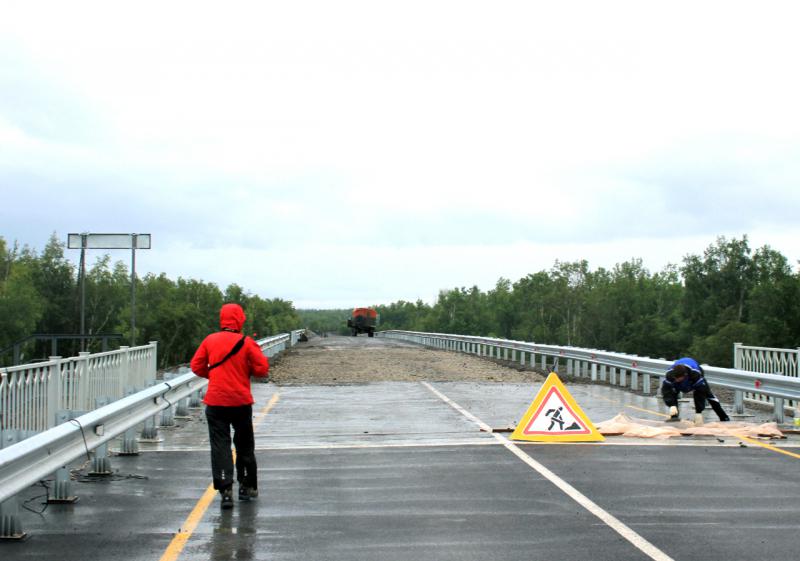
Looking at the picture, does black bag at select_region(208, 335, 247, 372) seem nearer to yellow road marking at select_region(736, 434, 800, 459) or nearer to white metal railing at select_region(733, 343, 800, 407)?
yellow road marking at select_region(736, 434, 800, 459)

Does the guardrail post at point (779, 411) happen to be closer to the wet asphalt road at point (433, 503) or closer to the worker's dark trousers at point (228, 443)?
the wet asphalt road at point (433, 503)

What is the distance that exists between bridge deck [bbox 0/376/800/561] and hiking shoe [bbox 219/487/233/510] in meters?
0.10

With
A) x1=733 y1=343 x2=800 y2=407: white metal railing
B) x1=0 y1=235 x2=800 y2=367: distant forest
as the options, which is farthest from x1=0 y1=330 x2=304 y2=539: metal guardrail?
x1=0 y1=235 x2=800 y2=367: distant forest

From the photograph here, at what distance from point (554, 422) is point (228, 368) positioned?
18.1ft

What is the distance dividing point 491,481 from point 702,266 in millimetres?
114382

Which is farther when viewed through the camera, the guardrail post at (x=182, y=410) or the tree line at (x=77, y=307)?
the tree line at (x=77, y=307)

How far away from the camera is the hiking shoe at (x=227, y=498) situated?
8405 millimetres

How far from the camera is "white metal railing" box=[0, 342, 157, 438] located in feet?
31.2

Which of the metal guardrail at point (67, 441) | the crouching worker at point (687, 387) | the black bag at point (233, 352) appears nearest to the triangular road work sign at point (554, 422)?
the crouching worker at point (687, 387)

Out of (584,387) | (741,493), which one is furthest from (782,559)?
(584,387)

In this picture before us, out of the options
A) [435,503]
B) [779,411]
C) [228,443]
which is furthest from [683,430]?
[228,443]

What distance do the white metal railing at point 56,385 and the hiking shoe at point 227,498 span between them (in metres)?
1.68

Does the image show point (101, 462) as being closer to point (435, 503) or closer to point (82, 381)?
point (82, 381)

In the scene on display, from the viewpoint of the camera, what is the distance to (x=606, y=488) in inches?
366
